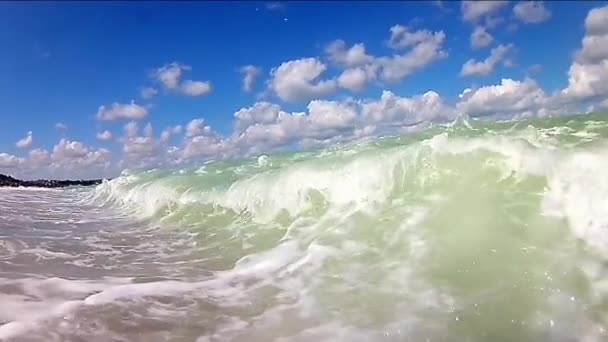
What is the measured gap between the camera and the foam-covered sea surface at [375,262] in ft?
12.8

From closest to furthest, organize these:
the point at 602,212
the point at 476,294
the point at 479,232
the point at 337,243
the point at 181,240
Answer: the point at 476,294 < the point at 602,212 < the point at 479,232 < the point at 337,243 < the point at 181,240

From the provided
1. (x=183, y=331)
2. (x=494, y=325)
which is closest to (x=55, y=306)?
(x=183, y=331)

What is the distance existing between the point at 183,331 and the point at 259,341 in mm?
625

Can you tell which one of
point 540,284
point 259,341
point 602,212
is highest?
point 602,212

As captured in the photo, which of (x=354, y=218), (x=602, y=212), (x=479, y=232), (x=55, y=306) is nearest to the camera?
(x=55, y=306)

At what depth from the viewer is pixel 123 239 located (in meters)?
9.17

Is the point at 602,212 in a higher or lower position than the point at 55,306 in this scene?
higher

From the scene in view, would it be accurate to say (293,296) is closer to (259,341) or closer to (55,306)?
(259,341)

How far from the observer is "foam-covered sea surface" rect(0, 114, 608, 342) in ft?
12.8

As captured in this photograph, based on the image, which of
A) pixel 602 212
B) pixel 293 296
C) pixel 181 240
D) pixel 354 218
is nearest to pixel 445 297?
pixel 293 296

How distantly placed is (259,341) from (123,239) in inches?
241

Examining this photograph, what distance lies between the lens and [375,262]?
18.0 ft

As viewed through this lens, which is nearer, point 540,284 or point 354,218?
point 540,284

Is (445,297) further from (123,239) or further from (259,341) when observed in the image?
(123,239)
